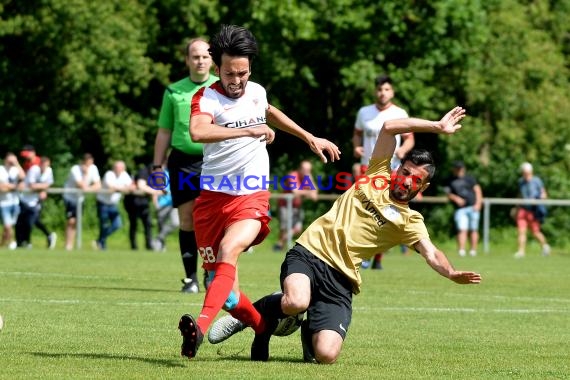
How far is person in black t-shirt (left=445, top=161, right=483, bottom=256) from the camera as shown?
26922 mm

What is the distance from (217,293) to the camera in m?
7.73

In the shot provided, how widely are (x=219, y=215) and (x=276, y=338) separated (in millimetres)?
1536

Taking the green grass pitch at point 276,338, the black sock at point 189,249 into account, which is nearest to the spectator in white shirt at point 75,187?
the green grass pitch at point 276,338

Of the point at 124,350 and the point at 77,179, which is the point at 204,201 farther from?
the point at 77,179

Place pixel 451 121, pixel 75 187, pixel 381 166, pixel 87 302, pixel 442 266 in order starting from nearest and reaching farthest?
pixel 451 121, pixel 442 266, pixel 381 166, pixel 87 302, pixel 75 187

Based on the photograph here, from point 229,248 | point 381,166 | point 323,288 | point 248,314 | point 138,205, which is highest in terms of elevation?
point 381,166

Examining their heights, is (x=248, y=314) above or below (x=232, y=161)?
below

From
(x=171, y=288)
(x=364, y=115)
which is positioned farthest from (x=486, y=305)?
(x=364, y=115)

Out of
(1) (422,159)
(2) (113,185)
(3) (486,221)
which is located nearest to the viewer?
(1) (422,159)

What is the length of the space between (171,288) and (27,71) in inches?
906

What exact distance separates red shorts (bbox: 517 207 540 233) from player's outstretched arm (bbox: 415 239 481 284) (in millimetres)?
19880

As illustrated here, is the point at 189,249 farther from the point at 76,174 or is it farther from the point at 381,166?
the point at 76,174

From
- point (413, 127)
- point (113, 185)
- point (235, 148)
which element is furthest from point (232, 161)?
point (113, 185)

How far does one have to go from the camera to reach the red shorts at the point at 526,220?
2802 cm
